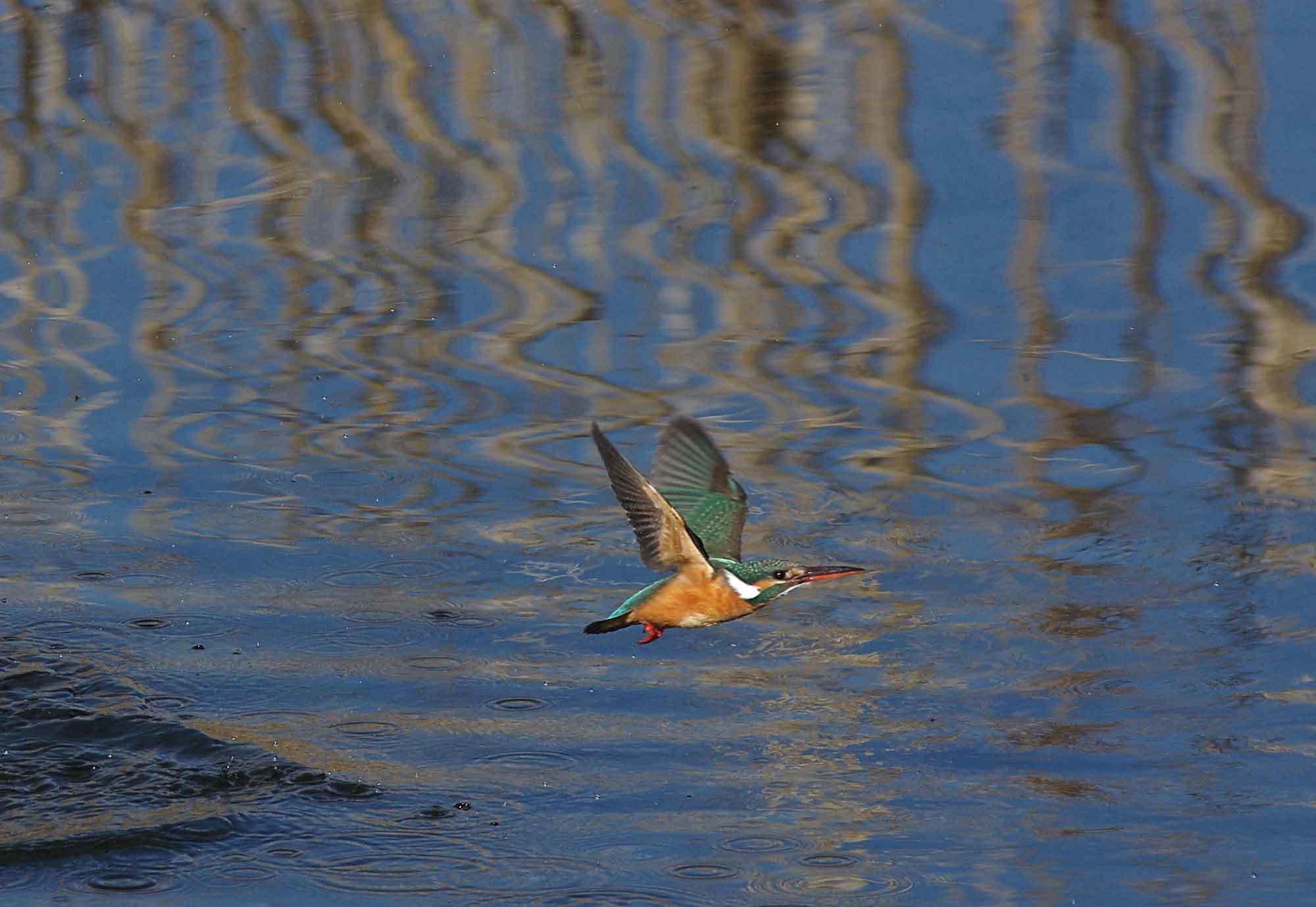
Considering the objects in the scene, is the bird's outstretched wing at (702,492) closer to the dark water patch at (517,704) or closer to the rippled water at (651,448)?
the rippled water at (651,448)

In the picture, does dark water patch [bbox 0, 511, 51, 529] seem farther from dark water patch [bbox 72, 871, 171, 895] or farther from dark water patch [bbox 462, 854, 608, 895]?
dark water patch [bbox 462, 854, 608, 895]

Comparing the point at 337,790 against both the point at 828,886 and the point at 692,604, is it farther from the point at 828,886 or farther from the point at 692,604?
the point at 828,886

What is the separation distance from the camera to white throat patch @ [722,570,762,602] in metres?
5.04

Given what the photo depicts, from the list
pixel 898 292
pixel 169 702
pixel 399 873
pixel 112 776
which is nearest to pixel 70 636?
pixel 169 702

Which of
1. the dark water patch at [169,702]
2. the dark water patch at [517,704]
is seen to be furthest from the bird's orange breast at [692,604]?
Result: the dark water patch at [169,702]

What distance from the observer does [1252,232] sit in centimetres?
795

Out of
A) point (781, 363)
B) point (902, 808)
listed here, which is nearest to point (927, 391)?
point (781, 363)

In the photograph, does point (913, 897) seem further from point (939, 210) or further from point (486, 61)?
point (486, 61)

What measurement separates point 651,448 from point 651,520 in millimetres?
2030

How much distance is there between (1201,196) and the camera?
8258mm

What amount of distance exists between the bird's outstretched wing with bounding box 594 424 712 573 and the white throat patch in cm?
14

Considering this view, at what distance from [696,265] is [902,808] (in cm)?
334

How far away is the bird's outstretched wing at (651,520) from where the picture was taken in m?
4.49

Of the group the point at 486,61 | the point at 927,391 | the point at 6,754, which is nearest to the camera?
the point at 6,754
